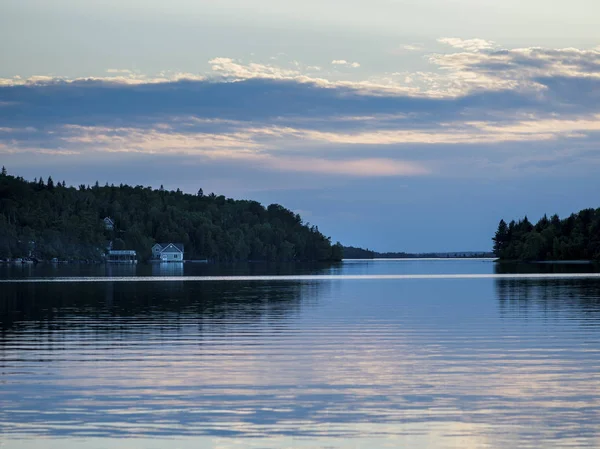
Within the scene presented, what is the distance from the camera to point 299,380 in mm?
20953

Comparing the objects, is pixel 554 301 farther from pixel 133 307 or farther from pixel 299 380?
pixel 299 380

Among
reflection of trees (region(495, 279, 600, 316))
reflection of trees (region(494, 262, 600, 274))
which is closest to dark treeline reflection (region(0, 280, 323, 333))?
reflection of trees (region(495, 279, 600, 316))

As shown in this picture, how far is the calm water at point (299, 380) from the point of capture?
15266 millimetres

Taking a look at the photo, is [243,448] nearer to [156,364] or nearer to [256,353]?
[156,364]

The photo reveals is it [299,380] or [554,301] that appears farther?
[554,301]

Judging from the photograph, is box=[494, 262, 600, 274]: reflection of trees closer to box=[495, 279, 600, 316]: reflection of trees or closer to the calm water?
box=[495, 279, 600, 316]: reflection of trees

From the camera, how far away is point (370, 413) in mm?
17000

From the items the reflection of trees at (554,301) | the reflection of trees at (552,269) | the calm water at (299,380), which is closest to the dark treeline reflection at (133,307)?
the calm water at (299,380)

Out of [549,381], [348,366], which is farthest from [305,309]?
[549,381]

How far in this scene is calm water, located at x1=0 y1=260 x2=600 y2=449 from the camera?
50.1ft

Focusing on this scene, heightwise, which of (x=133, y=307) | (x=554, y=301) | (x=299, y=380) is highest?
(x=554, y=301)

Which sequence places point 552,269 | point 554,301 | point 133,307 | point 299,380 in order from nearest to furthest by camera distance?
point 299,380 < point 133,307 < point 554,301 < point 552,269

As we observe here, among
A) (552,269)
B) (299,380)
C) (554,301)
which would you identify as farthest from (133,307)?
(552,269)

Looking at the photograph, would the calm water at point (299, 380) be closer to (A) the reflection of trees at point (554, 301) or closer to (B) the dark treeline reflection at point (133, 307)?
(B) the dark treeline reflection at point (133, 307)
